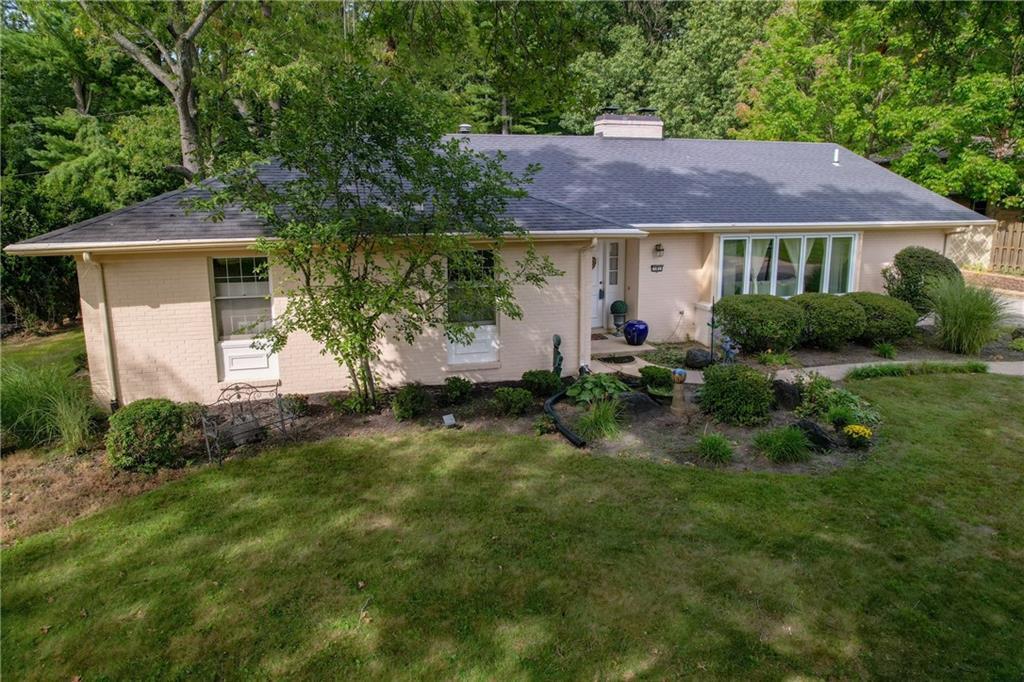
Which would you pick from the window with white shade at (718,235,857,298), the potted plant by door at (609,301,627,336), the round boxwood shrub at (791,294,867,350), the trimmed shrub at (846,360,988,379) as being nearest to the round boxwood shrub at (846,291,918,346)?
the round boxwood shrub at (791,294,867,350)

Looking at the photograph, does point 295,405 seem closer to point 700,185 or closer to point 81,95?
point 700,185

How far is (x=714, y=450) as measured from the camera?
7406 mm

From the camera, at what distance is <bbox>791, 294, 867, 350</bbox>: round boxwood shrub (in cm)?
1225

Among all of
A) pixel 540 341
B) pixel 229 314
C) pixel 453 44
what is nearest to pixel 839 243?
pixel 540 341

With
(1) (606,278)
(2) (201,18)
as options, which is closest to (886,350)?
(1) (606,278)

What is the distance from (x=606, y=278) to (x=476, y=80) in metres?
18.1

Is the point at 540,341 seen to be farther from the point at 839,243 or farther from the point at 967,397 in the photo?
the point at 839,243

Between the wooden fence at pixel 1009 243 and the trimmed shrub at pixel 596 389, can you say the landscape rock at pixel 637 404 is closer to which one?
the trimmed shrub at pixel 596 389

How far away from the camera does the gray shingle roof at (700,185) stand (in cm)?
1359

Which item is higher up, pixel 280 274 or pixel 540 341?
pixel 280 274

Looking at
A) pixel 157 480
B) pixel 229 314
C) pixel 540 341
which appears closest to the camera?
pixel 157 480

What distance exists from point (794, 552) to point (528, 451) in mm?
3225

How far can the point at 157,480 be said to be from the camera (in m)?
7.00

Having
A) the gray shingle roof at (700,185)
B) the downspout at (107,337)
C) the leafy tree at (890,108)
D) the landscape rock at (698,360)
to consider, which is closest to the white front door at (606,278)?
the gray shingle roof at (700,185)
